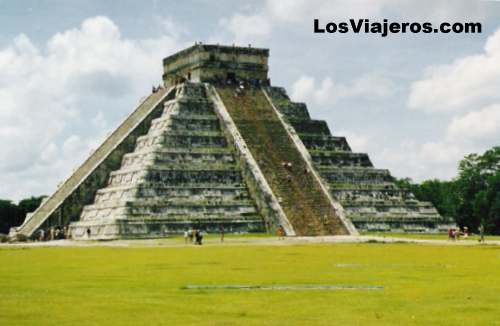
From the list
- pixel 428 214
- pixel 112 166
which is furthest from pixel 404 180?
pixel 112 166

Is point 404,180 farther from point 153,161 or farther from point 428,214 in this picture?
point 153,161

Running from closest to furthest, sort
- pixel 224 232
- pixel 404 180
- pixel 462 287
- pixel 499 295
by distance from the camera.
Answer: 1. pixel 499 295
2. pixel 462 287
3. pixel 224 232
4. pixel 404 180

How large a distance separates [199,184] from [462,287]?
103 ft

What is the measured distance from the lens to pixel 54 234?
45562 millimetres

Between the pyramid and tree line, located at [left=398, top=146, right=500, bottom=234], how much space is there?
54.1 ft

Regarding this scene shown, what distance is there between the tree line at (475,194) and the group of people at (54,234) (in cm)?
3110

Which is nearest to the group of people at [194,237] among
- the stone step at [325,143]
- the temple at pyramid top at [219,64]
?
the stone step at [325,143]

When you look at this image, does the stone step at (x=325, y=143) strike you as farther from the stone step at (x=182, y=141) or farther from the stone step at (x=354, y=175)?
the stone step at (x=182, y=141)

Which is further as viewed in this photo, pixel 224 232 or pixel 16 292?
pixel 224 232

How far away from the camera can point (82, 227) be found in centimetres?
4484

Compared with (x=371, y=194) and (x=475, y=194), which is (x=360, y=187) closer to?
(x=371, y=194)

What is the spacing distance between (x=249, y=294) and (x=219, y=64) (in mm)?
40522

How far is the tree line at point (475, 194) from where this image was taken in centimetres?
6531

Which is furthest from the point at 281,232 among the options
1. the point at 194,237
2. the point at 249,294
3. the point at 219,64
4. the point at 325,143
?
the point at 249,294
